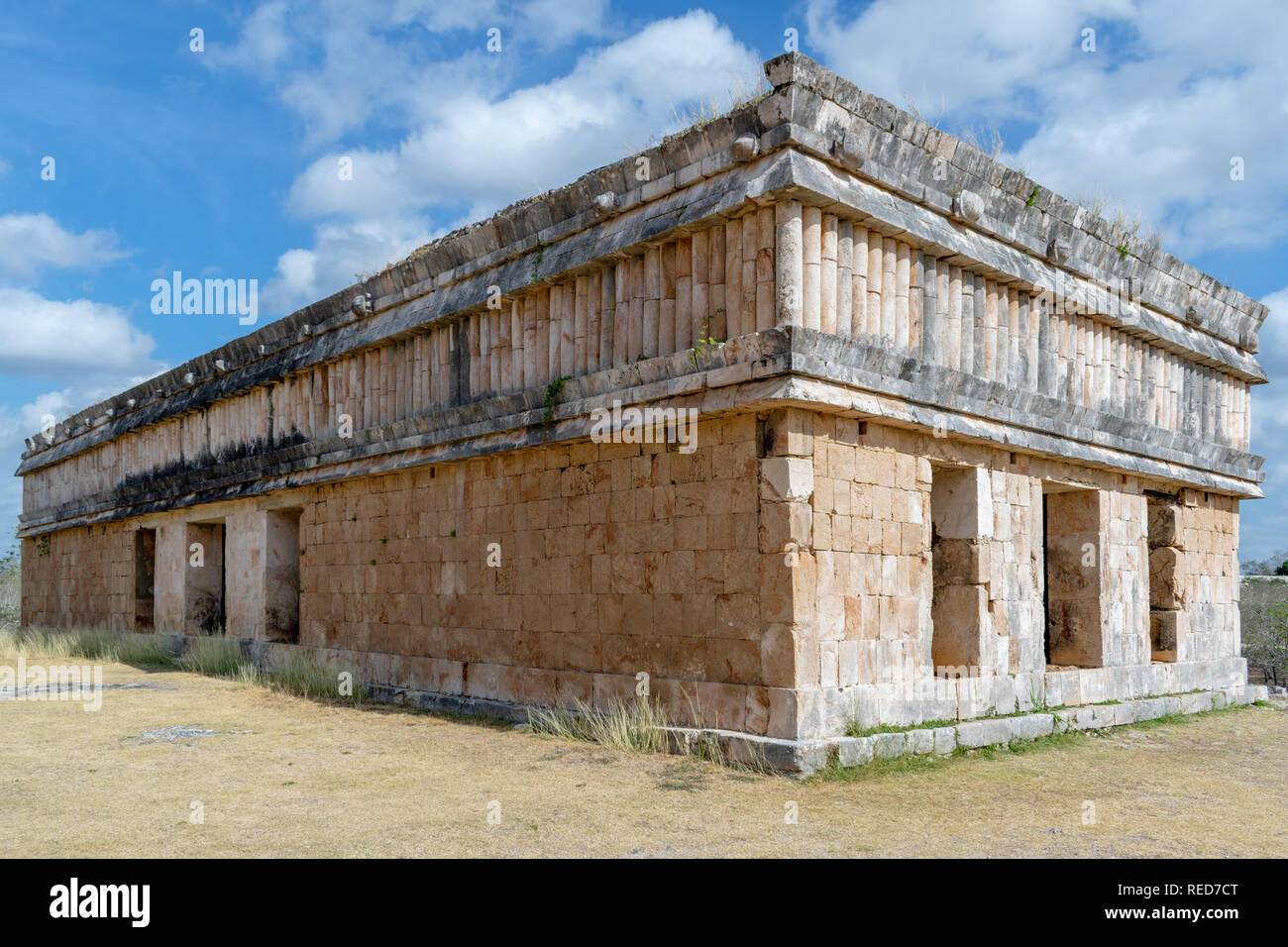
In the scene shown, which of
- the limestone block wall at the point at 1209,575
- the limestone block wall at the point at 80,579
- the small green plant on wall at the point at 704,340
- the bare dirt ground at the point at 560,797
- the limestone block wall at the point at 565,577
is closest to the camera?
the bare dirt ground at the point at 560,797

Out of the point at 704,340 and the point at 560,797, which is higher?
the point at 704,340

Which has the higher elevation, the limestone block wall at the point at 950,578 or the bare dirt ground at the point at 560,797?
→ the limestone block wall at the point at 950,578

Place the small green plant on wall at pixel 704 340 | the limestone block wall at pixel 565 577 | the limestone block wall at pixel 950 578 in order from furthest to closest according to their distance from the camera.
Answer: the small green plant on wall at pixel 704 340
the limestone block wall at pixel 565 577
the limestone block wall at pixel 950 578

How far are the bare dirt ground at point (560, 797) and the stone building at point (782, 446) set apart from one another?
806 mm

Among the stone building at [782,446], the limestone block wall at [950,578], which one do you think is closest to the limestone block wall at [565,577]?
the stone building at [782,446]

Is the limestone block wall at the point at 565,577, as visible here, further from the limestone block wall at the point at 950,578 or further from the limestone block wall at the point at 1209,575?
the limestone block wall at the point at 1209,575

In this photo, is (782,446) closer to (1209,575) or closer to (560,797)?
(560,797)

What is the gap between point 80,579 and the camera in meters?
21.8

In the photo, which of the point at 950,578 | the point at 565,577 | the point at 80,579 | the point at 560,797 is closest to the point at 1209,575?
the point at 950,578

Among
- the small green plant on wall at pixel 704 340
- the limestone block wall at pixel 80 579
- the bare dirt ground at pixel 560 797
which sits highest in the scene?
the small green plant on wall at pixel 704 340

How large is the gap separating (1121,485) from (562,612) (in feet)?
22.3

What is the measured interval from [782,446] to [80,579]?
764 inches

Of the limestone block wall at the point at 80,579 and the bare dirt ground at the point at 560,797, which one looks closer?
the bare dirt ground at the point at 560,797

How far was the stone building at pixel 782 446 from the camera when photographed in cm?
812
